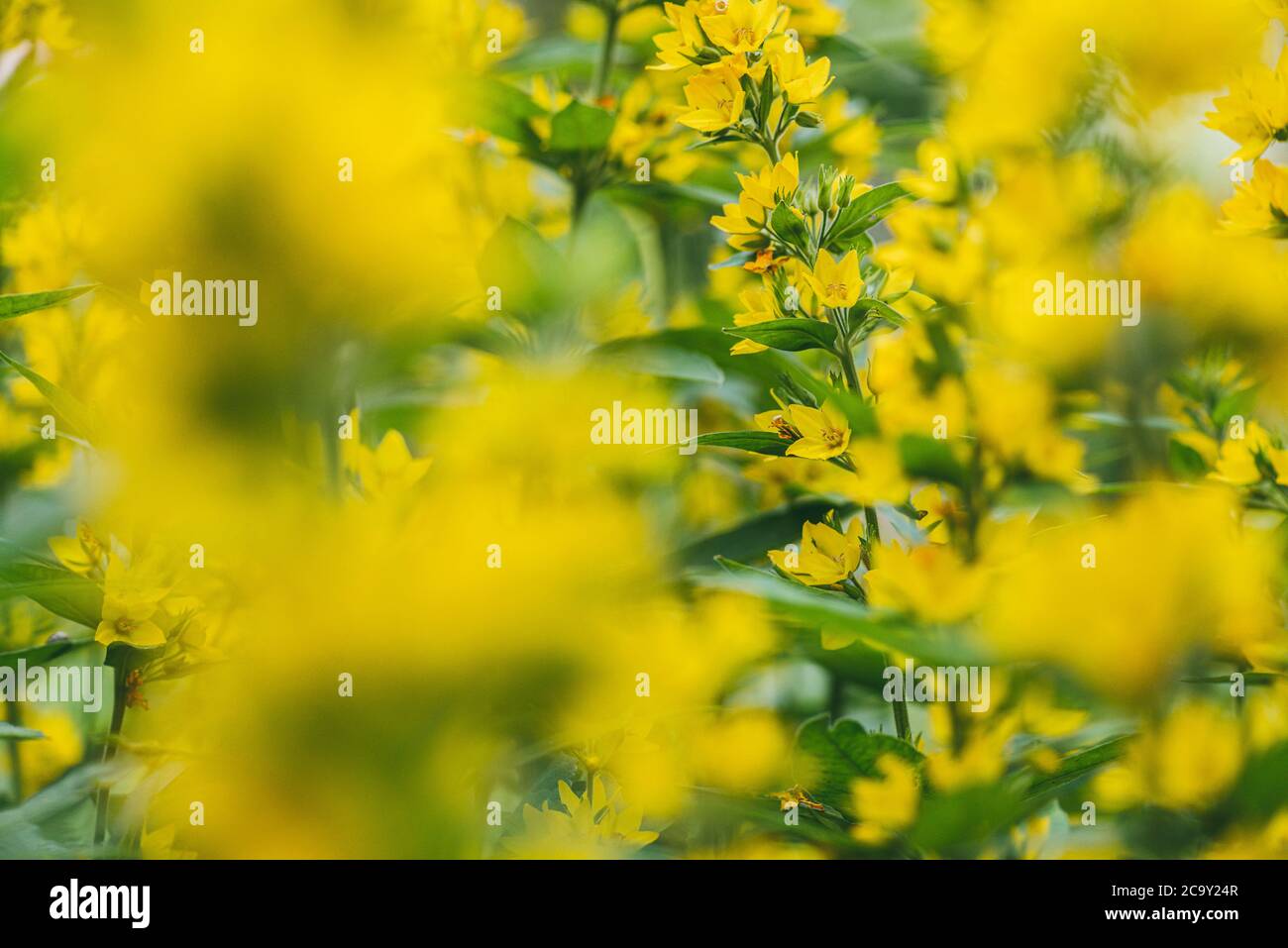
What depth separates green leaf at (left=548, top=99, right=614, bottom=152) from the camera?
1.94 feet

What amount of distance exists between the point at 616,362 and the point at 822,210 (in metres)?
0.16

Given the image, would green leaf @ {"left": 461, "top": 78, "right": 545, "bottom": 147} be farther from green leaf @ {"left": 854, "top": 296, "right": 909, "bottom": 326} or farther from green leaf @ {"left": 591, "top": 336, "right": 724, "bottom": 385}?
green leaf @ {"left": 854, "top": 296, "right": 909, "bottom": 326}

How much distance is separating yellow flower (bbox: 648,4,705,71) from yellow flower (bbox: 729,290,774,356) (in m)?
0.11

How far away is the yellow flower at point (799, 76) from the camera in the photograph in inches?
19.9

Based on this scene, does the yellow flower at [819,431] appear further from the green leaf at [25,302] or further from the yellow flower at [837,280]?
the green leaf at [25,302]

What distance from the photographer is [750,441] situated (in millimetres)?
520

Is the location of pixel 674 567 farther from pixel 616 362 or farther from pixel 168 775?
pixel 168 775

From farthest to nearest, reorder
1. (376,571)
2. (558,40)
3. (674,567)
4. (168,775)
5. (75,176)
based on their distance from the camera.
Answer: (558,40)
(674,567)
(168,775)
(75,176)
(376,571)

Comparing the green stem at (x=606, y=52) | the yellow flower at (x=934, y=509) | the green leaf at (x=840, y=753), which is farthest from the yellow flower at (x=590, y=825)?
the green stem at (x=606, y=52)

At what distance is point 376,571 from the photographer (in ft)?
0.74

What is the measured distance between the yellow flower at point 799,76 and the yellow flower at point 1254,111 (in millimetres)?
185

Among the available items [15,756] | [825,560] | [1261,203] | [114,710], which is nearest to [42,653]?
[114,710]

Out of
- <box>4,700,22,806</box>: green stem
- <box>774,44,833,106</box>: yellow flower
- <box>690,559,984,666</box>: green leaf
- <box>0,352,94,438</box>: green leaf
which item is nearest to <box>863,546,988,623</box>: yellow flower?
<box>690,559,984,666</box>: green leaf
